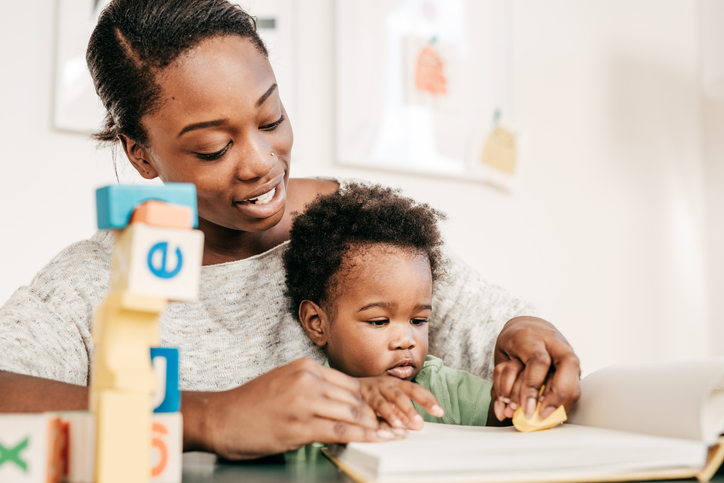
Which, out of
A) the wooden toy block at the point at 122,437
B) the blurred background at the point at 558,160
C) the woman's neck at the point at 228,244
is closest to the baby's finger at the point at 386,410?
the wooden toy block at the point at 122,437

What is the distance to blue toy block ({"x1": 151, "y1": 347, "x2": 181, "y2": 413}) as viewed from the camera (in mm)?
474

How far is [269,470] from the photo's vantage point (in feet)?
1.89

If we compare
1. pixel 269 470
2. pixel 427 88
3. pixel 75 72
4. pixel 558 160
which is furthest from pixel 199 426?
pixel 558 160

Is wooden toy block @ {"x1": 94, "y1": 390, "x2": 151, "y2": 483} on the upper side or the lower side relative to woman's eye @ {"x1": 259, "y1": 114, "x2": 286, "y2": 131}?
lower

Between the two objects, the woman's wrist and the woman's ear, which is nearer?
the woman's wrist

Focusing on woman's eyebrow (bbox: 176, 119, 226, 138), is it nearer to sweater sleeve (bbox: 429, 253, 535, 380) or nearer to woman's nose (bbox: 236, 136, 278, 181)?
woman's nose (bbox: 236, 136, 278, 181)

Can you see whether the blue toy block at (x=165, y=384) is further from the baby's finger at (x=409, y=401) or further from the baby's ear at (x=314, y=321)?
the baby's ear at (x=314, y=321)

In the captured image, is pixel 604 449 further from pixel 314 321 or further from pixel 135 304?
pixel 314 321

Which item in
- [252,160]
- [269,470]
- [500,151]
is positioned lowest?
[269,470]

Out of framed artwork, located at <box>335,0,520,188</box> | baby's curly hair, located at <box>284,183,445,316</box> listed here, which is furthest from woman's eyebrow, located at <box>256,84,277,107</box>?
framed artwork, located at <box>335,0,520,188</box>

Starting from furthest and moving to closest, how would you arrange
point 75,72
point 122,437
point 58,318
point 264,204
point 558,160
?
point 558,160
point 75,72
point 264,204
point 58,318
point 122,437

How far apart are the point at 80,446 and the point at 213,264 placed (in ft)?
2.04

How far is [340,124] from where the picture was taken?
1840mm

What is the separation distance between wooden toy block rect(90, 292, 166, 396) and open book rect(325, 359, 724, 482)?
18 cm
